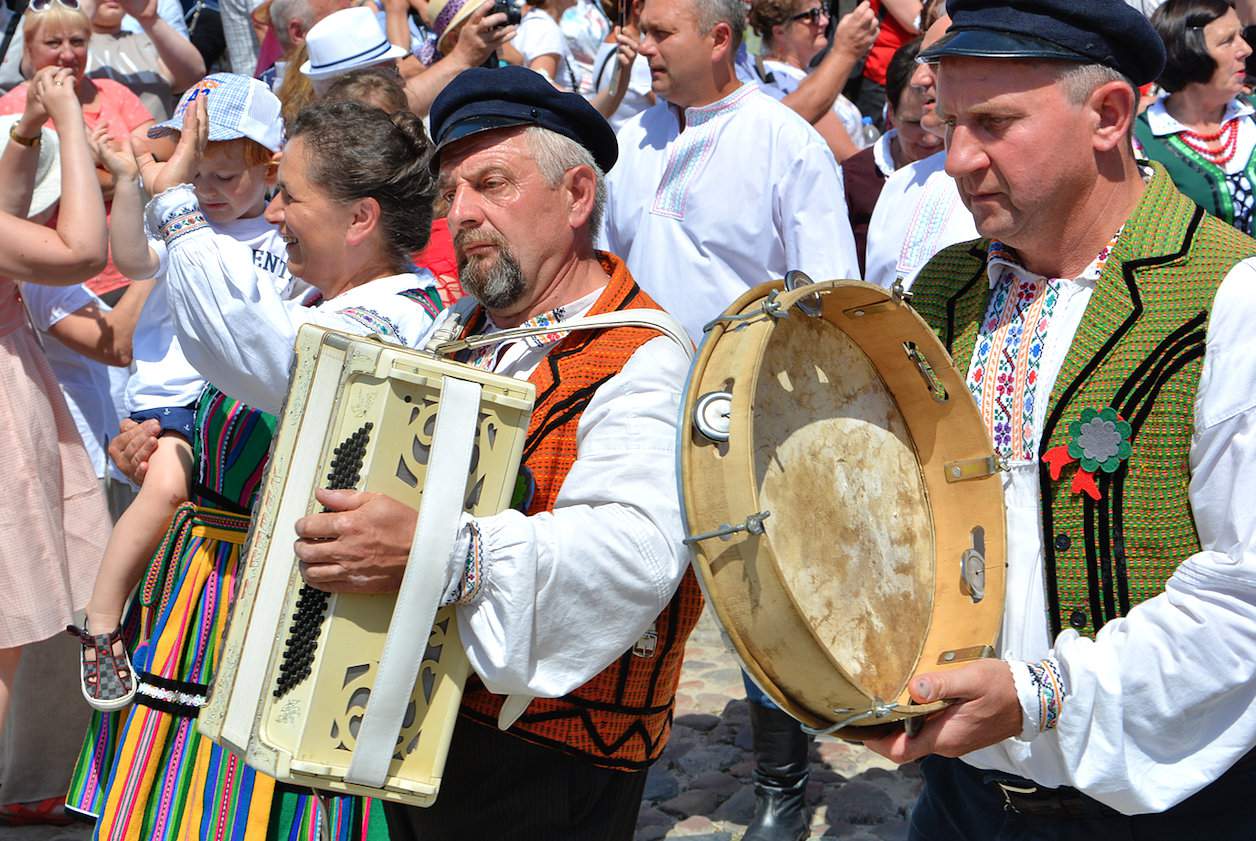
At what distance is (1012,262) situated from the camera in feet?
7.08

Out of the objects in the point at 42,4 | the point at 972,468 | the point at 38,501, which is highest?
the point at 42,4

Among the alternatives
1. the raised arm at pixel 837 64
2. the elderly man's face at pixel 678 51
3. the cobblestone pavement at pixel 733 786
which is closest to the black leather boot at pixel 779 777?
the cobblestone pavement at pixel 733 786

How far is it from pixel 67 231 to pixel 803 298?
2.42 metres

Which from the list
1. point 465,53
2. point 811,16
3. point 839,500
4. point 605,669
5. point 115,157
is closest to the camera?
point 839,500

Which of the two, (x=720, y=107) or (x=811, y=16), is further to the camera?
(x=811, y=16)

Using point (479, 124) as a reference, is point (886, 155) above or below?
above

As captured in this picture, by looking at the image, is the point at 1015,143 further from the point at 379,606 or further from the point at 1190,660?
the point at 379,606

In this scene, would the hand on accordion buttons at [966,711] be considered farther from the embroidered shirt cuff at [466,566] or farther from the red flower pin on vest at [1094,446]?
the embroidered shirt cuff at [466,566]

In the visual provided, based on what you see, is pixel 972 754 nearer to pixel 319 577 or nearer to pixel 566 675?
pixel 566 675

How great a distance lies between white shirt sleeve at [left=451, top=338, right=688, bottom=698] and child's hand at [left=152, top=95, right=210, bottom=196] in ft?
5.19

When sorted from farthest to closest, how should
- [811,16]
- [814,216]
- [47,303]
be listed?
1. [811,16]
2. [814,216]
3. [47,303]

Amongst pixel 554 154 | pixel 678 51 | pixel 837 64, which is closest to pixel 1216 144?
pixel 837 64

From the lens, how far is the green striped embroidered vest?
6.34 ft

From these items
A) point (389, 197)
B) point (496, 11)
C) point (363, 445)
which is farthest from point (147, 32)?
point (363, 445)
